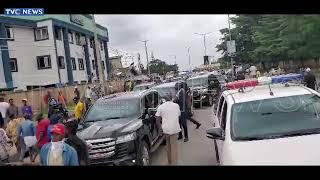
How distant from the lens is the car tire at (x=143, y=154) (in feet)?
28.7

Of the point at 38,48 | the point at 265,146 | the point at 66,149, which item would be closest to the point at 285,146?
the point at 265,146

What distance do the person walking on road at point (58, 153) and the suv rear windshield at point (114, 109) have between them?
189 inches

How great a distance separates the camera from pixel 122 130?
8.87 m

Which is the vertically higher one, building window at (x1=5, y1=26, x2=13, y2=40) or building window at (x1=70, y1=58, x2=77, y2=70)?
building window at (x1=5, y1=26, x2=13, y2=40)

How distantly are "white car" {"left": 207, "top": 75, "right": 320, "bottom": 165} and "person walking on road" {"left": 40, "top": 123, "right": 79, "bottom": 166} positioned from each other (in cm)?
162

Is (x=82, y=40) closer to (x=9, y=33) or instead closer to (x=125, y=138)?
(x=9, y=33)

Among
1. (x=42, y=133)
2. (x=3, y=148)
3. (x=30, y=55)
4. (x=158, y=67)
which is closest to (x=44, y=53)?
(x=30, y=55)

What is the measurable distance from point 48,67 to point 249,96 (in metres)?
36.3

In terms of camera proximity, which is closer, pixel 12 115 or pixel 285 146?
pixel 285 146

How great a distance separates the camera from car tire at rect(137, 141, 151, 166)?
8750 millimetres

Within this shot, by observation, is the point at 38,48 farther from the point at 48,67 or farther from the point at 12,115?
the point at 12,115

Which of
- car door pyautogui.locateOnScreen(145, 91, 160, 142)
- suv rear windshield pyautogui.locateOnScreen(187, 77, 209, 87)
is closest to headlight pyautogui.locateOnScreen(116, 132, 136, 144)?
car door pyautogui.locateOnScreen(145, 91, 160, 142)

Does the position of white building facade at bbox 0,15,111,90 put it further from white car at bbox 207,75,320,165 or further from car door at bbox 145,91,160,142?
white car at bbox 207,75,320,165
